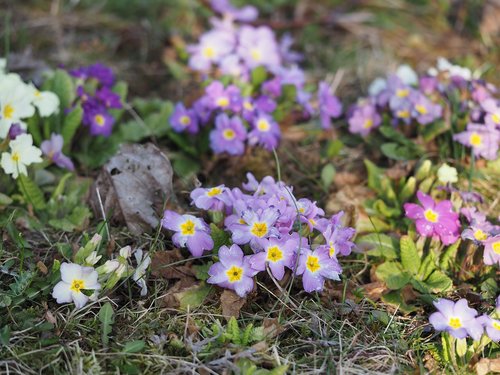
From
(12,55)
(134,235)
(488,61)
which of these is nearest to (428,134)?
(488,61)

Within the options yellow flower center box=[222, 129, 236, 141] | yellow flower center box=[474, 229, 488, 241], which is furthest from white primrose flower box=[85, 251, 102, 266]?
yellow flower center box=[474, 229, 488, 241]

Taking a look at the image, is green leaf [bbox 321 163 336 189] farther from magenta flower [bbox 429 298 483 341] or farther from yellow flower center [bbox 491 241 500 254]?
magenta flower [bbox 429 298 483 341]

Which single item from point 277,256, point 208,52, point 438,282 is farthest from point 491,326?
point 208,52

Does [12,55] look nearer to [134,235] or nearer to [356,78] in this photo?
[134,235]

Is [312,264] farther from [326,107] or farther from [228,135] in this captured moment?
[326,107]

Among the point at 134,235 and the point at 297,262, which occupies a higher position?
the point at 297,262

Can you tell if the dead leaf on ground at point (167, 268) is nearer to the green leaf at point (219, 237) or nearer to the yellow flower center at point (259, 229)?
the green leaf at point (219, 237)
